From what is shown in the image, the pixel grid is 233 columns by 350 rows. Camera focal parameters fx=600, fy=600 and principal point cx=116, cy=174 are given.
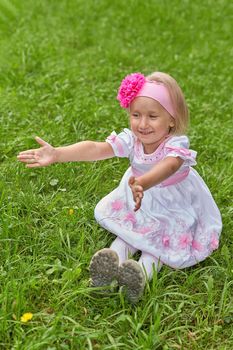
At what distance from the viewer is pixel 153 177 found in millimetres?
3211

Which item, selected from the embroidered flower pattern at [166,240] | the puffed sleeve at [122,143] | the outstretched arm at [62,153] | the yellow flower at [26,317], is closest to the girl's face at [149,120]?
the puffed sleeve at [122,143]

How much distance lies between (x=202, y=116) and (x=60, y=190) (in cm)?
191

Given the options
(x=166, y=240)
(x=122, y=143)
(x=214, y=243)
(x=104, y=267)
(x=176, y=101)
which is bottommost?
(x=214, y=243)

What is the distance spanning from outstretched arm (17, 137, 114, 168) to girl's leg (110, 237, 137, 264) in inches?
20.7

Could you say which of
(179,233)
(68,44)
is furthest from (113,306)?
(68,44)

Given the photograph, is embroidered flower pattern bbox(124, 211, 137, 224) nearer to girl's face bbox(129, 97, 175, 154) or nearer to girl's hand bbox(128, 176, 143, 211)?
girl's face bbox(129, 97, 175, 154)

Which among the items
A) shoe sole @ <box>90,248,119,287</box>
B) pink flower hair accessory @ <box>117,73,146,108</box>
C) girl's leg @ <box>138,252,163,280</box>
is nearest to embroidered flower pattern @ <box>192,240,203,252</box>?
girl's leg @ <box>138,252,163,280</box>

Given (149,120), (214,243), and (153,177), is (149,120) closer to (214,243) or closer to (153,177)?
(153,177)

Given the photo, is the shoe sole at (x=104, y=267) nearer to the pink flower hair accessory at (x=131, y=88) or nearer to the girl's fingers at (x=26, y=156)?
the girl's fingers at (x=26, y=156)

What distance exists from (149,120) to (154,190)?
0.45 m

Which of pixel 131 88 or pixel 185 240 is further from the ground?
pixel 131 88

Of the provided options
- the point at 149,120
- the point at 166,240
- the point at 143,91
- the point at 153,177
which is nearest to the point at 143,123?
the point at 149,120

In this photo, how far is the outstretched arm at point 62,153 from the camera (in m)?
3.38

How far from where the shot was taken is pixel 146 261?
3461 millimetres
